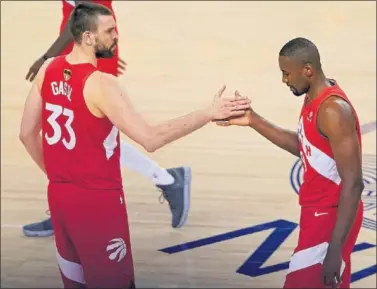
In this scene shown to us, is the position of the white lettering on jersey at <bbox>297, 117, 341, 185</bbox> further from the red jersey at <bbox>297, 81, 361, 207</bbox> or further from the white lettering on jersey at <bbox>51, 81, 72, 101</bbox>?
the white lettering on jersey at <bbox>51, 81, 72, 101</bbox>

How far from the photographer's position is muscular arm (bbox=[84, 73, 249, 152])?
3.28m

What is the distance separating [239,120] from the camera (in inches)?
135

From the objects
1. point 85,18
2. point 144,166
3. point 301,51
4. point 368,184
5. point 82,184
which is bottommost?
point 368,184

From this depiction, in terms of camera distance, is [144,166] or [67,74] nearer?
[67,74]

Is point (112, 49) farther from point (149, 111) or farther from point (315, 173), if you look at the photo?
point (149, 111)

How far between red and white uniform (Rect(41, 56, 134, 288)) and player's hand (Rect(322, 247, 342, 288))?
800 millimetres

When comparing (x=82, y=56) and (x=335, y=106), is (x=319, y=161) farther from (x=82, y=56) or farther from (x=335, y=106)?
(x=82, y=56)

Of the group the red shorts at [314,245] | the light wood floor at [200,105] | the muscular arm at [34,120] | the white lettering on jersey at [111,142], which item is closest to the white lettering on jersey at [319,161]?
the red shorts at [314,245]

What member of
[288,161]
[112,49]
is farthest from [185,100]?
[112,49]

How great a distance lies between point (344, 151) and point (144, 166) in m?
2.05

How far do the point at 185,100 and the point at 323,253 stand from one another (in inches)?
158

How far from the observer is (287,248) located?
16.4 ft

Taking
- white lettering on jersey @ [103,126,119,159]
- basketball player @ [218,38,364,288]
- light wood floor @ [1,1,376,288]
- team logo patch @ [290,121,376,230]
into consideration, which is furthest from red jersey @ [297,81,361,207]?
team logo patch @ [290,121,376,230]

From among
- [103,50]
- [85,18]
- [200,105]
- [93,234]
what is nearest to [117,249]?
[93,234]
